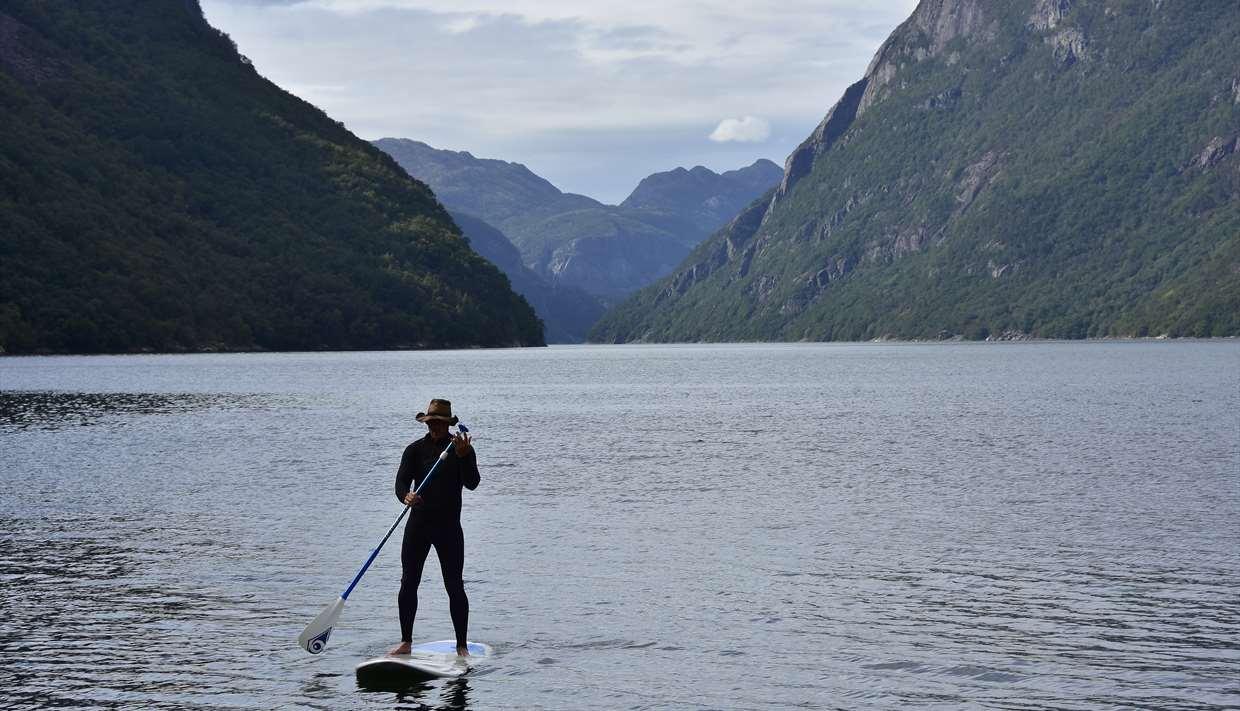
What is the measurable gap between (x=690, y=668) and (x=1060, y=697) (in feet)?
16.6

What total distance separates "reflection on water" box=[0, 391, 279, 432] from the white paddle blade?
172 ft

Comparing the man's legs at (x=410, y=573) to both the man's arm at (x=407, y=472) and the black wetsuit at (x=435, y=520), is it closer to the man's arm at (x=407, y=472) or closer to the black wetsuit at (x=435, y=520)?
the black wetsuit at (x=435, y=520)

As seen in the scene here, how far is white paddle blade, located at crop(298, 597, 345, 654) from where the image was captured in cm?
1970

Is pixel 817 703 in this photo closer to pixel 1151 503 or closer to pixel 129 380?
pixel 1151 503

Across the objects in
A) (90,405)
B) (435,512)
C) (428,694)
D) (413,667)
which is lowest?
(428,694)

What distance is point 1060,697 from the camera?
17422 millimetres

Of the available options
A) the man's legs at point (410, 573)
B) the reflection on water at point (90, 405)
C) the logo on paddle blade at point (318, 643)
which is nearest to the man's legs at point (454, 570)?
the man's legs at point (410, 573)

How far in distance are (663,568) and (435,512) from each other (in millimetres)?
9410

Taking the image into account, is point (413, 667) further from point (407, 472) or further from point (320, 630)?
point (407, 472)

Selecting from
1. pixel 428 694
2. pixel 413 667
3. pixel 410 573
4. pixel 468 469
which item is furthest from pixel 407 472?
pixel 428 694

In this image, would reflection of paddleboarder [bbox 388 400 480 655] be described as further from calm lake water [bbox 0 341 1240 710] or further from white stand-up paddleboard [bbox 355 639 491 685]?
calm lake water [bbox 0 341 1240 710]

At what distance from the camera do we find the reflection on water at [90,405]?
7150cm

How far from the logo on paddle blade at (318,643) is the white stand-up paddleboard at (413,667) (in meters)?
0.74

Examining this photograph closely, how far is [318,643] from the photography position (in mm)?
19828
